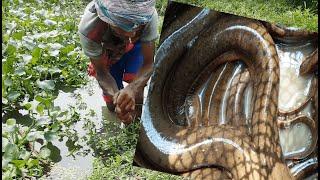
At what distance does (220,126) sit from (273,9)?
80.7 inches

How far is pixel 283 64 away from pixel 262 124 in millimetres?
335

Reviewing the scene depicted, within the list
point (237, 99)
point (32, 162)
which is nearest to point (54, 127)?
point (32, 162)

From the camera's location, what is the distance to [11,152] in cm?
344

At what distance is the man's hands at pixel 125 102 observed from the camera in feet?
12.5

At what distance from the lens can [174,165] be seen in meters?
3.55

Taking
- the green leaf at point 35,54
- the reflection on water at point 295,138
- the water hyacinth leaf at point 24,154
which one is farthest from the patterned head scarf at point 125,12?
the reflection on water at point 295,138

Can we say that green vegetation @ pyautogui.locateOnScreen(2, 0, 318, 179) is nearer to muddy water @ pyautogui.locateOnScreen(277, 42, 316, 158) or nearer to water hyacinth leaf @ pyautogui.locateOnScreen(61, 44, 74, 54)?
water hyacinth leaf @ pyautogui.locateOnScreen(61, 44, 74, 54)

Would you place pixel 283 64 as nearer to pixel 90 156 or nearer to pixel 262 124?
pixel 262 124

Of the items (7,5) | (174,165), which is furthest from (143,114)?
(7,5)

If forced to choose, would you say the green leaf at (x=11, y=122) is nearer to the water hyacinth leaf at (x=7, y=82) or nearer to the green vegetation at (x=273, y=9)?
the water hyacinth leaf at (x=7, y=82)

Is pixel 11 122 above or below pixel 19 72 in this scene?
below

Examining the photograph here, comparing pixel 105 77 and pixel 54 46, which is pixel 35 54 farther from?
pixel 105 77

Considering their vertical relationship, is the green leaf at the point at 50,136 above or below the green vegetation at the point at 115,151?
above

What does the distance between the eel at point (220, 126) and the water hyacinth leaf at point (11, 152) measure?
667 millimetres
